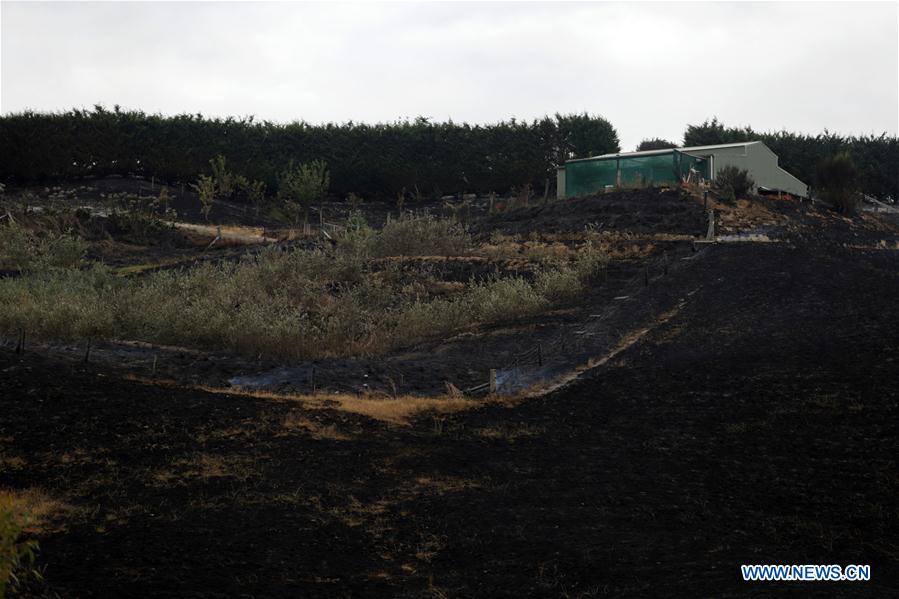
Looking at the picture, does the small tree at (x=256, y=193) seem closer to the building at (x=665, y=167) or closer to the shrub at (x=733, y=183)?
the building at (x=665, y=167)

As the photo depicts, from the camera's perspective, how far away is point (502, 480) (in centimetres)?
1079

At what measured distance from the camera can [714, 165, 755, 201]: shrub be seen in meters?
31.3

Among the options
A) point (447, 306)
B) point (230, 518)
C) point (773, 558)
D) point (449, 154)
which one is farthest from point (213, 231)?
point (773, 558)

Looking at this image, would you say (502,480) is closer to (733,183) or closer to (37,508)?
(37,508)

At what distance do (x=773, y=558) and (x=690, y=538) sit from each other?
86 centimetres

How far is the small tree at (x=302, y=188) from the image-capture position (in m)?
42.1

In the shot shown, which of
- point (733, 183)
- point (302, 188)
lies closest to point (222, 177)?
point (302, 188)

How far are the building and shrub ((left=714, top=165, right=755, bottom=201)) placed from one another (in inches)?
53.2

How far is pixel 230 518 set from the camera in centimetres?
Result: 905

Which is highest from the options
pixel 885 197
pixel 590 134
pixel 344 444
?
pixel 590 134

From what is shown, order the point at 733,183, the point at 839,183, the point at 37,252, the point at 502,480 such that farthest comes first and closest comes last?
1. the point at 839,183
2. the point at 733,183
3. the point at 37,252
4. the point at 502,480

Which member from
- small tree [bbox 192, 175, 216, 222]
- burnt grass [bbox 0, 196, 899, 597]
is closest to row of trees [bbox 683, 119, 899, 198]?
small tree [bbox 192, 175, 216, 222]

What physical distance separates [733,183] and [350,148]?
21.8 m

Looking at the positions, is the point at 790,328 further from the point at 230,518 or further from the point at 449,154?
the point at 449,154
